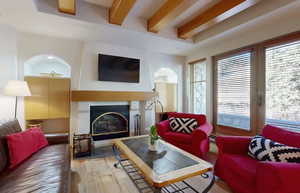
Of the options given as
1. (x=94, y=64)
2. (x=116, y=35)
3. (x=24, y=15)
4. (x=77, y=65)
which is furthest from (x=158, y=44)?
(x=24, y=15)

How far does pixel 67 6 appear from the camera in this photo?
2.27 m

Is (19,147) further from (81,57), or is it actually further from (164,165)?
(81,57)

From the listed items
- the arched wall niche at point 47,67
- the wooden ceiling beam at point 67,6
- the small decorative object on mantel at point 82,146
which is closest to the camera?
the wooden ceiling beam at point 67,6

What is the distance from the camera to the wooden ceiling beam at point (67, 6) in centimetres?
217

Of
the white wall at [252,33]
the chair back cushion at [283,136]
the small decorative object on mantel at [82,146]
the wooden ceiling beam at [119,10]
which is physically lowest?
the small decorative object on mantel at [82,146]

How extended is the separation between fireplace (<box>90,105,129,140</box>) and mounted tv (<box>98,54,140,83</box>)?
70 cm

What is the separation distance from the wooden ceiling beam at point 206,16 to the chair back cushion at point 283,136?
71.3 inches

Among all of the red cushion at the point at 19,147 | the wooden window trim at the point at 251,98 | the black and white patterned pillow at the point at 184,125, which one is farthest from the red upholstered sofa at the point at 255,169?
the red cushion at the point at 19,147

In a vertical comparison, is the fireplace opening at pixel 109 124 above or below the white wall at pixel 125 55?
below

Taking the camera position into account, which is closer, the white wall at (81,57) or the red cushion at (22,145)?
the red cushion at (22,145)

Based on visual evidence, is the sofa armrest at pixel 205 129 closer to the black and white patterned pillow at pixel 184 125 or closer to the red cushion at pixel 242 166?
the black and white patterned pillow at pixel 184 125

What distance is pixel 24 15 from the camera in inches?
93.6

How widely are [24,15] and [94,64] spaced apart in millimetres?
1411

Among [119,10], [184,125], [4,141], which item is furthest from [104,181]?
[119,10]
